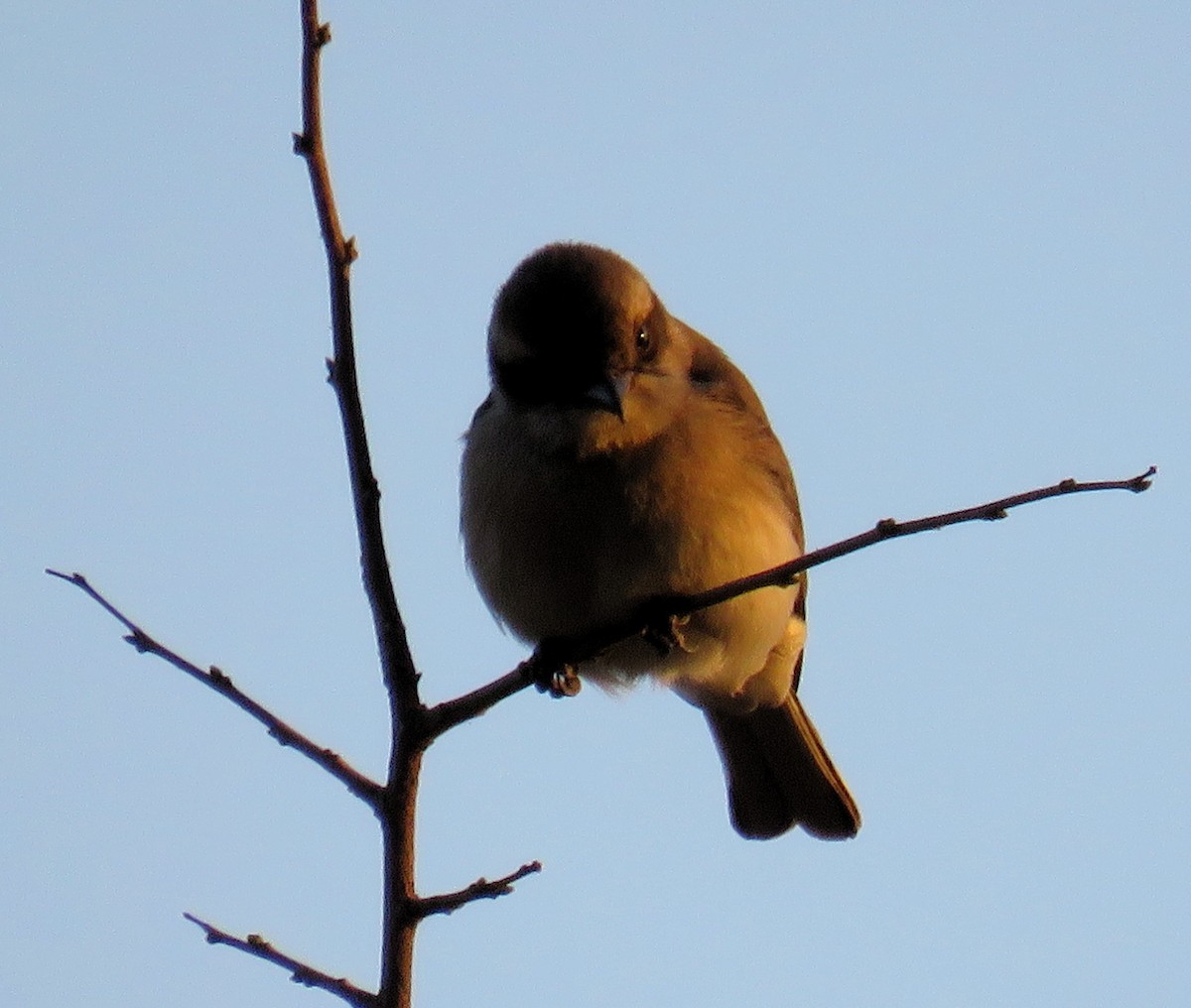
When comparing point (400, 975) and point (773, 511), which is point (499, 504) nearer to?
point (773, 511)

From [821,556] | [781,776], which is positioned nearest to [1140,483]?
[821,556]

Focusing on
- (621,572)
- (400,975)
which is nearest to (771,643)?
(621,572)

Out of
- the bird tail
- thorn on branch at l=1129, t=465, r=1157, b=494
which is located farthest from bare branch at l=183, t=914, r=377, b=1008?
the bird tail

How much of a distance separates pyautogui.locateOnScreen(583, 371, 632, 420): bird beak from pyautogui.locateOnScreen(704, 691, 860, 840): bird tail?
2.82m

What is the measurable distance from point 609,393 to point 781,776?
10.6ft

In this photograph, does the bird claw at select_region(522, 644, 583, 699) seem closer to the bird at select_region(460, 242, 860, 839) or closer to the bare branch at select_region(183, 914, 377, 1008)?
the bird at select_region(460, 242, 860, 839)

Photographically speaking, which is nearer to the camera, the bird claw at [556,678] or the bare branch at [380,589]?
the bare branch at [380,589]

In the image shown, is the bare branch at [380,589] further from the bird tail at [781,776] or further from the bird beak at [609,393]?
the bird tail at [781,776]

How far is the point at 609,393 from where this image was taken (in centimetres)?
595

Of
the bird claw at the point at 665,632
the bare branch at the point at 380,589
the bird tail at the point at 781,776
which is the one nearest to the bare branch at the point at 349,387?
→ the bare branch at the point at 380,589

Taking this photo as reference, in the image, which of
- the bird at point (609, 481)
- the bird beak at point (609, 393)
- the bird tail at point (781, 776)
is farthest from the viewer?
the bird tail at point (781, 776)

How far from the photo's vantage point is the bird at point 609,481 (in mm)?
6055

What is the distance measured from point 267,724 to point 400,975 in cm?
78

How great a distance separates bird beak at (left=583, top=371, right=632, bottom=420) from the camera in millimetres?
5914
